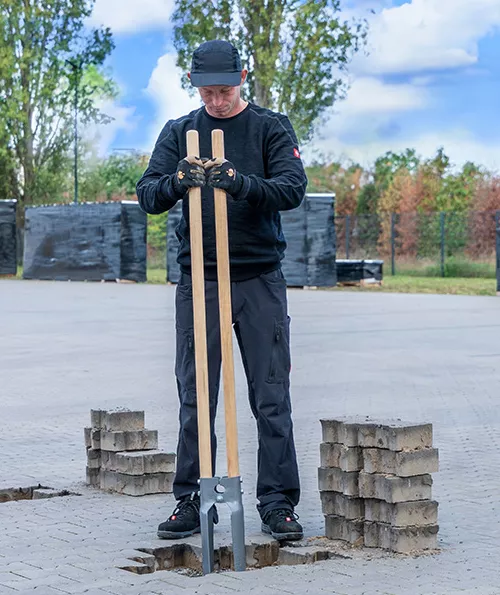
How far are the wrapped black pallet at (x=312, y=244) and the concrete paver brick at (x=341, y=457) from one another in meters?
28.1

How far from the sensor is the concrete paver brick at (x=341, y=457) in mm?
5480

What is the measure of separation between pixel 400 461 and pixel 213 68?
1.73m

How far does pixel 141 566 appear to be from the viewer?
5.19 meters

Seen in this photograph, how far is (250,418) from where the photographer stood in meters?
9.77

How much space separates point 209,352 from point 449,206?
199 feet

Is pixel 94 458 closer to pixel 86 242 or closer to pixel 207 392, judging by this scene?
pixel 207 392

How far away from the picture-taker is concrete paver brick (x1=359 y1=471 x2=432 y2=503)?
531 cm

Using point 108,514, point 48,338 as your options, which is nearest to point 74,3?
point 48,338

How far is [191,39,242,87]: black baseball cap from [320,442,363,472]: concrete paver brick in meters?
1.54

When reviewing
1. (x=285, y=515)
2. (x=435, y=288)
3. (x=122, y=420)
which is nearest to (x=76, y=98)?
(x=435, y=288)

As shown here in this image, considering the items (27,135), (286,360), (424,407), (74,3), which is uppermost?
(74,3)

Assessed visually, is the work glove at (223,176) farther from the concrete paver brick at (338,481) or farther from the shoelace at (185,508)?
the shoelace at (185,508)

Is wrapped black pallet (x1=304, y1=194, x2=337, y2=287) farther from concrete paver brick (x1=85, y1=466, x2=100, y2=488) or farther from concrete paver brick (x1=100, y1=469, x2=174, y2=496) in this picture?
concrete paver brick (x1=100, y1=469, x2=174, y2=496)

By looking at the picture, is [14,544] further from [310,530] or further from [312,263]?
[312,263]
